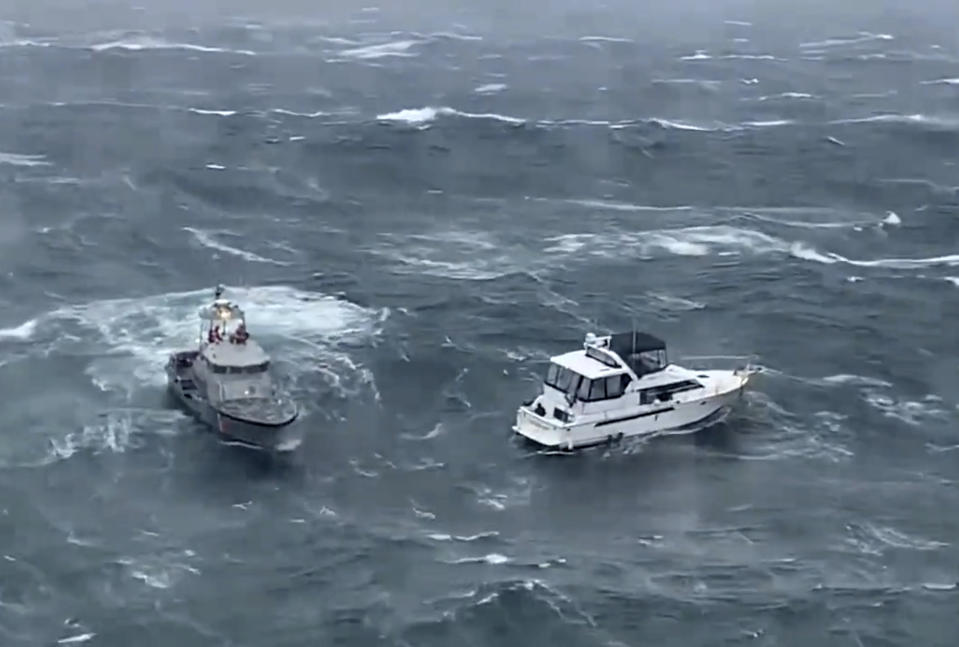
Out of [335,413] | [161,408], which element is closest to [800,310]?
[335,413]

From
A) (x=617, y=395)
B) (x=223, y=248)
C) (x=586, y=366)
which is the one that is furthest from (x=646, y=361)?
(x=223, y=248)

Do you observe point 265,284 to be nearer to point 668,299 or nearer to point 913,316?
point 668,299

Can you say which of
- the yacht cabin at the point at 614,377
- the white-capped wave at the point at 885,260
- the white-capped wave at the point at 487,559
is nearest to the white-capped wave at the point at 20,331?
the yacht cabin at the point at 614,377

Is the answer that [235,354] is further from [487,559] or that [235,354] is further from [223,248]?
[223,248]

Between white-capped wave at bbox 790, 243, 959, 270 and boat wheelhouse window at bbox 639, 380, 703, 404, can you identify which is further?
white-capped wave at bbox 790, 243, 959, 270

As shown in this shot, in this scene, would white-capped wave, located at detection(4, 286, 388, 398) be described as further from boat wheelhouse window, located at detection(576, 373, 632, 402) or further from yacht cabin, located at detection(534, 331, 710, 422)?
boat wheelhouse window, located at detection(576, 373, 632, 402)

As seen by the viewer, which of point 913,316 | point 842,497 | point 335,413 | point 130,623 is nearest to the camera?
point 130,623

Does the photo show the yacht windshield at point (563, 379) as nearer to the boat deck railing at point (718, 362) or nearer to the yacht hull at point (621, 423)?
the yacht hull at point (621, 423)

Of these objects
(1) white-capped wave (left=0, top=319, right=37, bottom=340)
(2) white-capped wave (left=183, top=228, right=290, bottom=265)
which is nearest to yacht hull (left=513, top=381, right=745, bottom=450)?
(1) white-capped wave (left=0, top=319, right=37, bottom=340)
